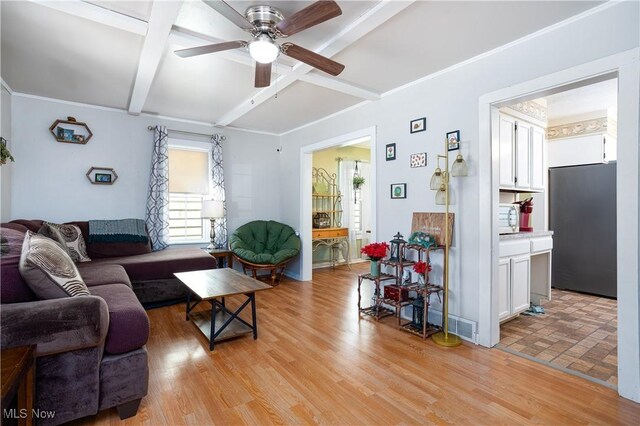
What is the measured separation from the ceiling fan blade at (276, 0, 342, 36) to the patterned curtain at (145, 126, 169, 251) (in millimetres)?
3338

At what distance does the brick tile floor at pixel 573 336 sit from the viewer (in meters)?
2.42

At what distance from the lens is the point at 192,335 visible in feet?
9.70

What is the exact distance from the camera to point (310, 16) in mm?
1799

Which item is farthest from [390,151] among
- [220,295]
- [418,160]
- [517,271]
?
[220,295]

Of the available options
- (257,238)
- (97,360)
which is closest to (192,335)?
(97,360)

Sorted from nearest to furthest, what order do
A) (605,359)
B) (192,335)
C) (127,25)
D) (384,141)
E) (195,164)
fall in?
(127,25) → (605,359) → (192,335) → (384,141) → (195,164)

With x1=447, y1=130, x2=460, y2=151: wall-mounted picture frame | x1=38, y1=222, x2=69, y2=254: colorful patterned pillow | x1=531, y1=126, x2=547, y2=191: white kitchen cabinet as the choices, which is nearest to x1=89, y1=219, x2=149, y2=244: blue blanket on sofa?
x1=38, y1=222, x2=69, y2=254: colorful patterned pillow

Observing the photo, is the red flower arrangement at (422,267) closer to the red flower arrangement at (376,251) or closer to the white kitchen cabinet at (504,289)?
the red flower arrangement at (376,251)

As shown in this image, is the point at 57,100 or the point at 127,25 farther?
the point at 57,100

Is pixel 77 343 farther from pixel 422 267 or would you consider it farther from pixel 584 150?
pixel 584 150

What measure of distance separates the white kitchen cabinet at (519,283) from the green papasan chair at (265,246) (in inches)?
118

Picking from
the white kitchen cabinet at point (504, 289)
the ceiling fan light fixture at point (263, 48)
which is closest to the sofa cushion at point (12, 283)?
the ceiling fan light fixture at point (263, 48)

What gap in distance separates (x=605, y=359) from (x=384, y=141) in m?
2.80

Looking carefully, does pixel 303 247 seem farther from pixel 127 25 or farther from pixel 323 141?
pixel 127 25
